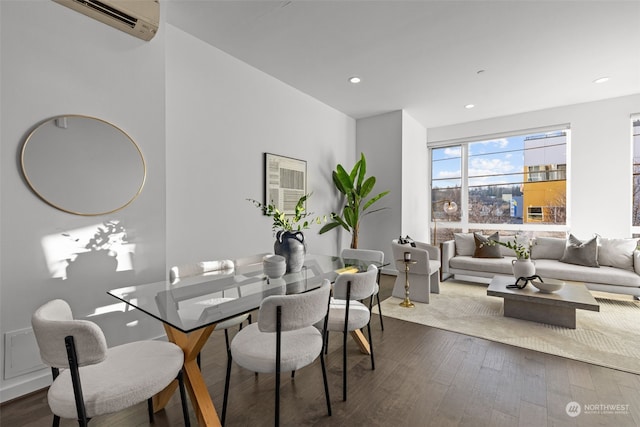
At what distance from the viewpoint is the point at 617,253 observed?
390cm

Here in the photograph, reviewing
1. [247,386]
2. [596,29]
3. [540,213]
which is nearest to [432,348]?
[247,386]

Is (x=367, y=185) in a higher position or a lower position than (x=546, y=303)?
higher

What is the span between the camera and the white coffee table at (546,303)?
2.85m

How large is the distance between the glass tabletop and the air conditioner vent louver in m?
1.96

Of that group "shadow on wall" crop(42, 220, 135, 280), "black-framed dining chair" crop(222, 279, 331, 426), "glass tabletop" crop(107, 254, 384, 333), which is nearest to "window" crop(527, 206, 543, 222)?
"glass tabletop" crop(107, 254, 384, 333)

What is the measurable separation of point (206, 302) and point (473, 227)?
5687 mm

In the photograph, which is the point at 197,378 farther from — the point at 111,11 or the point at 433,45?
the point at 433,45

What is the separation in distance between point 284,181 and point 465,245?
3.24 meters

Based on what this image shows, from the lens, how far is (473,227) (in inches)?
232

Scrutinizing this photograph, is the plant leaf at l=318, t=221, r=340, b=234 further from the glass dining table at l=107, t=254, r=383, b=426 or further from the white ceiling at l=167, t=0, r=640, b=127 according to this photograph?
the glass dining table at l=107, t=254, r=383, b=426

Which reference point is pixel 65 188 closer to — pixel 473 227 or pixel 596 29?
pixel 596 29
